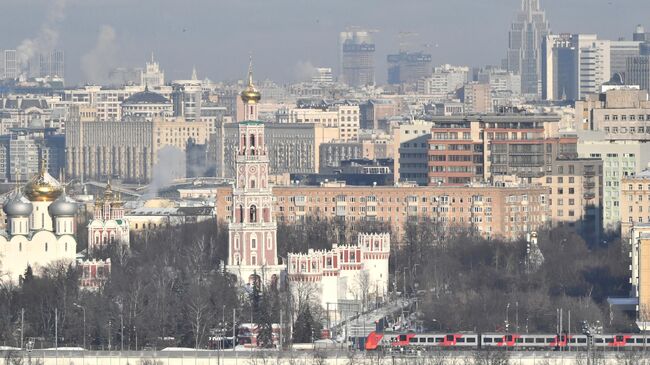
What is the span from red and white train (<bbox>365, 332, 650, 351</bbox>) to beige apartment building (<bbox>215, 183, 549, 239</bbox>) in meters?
31.0

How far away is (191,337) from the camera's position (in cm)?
6219

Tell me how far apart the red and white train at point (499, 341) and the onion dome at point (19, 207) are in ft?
62.1

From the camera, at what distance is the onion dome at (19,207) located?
3061 inches

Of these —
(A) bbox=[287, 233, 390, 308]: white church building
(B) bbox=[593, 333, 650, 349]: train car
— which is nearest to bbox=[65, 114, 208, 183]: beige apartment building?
(A) bbox=[287, 233, 390, 308]: white church building

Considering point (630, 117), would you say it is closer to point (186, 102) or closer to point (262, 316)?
point (262, 316)

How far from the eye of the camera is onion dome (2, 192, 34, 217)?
7775 centimetres

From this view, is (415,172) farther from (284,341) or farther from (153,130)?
(153,130)

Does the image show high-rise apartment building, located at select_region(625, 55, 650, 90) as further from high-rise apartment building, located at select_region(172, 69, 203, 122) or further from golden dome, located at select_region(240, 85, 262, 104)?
golden dome, located at select_region(240, 85, 262, 104)

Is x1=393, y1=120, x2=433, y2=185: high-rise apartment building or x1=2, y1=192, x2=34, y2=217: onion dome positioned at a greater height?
x1=393, y1=120, x2=433, y2=185: high-rise apartment building

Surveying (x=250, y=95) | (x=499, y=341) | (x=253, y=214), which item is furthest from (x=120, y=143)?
(x=499, y=341)

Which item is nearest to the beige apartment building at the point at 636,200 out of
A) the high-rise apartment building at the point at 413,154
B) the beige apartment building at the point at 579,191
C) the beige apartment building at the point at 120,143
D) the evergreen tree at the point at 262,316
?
the beige apartment building at the point at 579,191

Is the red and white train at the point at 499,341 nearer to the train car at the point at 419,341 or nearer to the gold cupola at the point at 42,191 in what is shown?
the train car at the point at 419,341

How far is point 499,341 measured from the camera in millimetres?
60094

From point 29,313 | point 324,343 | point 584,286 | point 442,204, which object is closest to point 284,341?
point 324,343
